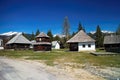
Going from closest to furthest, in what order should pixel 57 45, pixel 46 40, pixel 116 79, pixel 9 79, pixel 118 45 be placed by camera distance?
pixel 9 79 → pixel 116 79 → pixel 118 45 → pixel 46 40 → pixel 57 45

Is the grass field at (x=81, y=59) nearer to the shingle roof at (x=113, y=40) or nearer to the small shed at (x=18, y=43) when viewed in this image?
the shingle roof at (x=113, y=40)

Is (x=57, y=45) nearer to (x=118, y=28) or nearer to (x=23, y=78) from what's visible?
(x=118, y=28)

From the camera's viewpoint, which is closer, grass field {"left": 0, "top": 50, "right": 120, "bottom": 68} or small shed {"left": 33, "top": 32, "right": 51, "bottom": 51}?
grass field {"left": 0, "top": 50, "right": 120, "bottom": 68}

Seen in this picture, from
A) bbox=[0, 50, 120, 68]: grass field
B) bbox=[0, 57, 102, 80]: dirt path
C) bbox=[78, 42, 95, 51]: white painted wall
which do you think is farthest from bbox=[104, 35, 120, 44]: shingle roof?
bbox=[0, 57, 102, 80]: dirt path

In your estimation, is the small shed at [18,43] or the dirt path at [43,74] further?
the small shed at [18,43]

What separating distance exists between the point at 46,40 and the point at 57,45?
33.0m

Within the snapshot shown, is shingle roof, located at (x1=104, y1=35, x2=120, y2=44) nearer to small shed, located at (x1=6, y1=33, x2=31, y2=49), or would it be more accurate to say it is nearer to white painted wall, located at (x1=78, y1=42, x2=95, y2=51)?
white painted wall, located at (x1=78, y1=42, x2=95, y2=51)

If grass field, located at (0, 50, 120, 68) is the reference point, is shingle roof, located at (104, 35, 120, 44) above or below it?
above

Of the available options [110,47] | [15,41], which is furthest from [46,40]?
[110,47]

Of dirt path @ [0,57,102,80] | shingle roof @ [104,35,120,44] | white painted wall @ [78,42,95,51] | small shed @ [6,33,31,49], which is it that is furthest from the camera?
small shed @ [6,33,31,49]

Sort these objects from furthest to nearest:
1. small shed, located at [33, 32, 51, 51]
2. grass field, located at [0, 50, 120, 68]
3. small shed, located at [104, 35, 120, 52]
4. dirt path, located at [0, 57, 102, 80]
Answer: small shed, located at [33, 32, 51, 51]
small shed, located at [104, 35, 120, 52]
grass field, located at [0, 50, 120, 68]
dirt path, located at [0, 57, 102, 80]

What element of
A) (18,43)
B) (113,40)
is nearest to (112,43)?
(113,40)

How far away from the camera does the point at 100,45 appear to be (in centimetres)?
8125

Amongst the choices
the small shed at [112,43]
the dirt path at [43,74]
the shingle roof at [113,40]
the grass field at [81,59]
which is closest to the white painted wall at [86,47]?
the small shed at [112,43]
